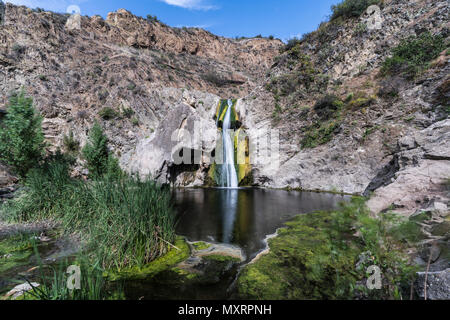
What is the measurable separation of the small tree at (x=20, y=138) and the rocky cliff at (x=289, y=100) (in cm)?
552

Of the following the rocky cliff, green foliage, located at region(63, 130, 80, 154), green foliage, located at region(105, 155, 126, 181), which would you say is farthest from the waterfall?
green foliage, located at region(63, 130, 80, 154)

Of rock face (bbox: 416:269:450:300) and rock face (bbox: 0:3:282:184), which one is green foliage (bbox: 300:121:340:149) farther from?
rock face (bbox: 416:269:450:300)

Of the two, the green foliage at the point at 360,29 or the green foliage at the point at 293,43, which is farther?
the green foliage at the point at 293,43

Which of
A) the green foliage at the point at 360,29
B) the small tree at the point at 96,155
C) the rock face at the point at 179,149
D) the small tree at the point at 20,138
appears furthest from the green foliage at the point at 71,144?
the green foliage at the point at 360,29

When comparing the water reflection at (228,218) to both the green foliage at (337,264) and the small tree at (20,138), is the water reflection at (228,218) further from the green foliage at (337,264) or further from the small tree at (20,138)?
the small tree at (20,138)

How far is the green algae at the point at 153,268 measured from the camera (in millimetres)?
3463

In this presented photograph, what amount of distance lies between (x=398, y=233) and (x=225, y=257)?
321cm

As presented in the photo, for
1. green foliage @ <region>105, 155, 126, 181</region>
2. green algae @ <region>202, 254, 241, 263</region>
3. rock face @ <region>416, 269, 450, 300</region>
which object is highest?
green foliage @ <region>105, 155, 126, 181</region>

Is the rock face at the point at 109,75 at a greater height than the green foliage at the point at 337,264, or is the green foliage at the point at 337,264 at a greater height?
the rock face at the point at 109,75

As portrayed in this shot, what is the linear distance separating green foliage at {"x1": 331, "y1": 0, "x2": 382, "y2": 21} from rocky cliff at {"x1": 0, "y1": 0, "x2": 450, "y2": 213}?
0.84 metres

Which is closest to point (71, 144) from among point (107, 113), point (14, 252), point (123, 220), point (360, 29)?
point (107, 113)

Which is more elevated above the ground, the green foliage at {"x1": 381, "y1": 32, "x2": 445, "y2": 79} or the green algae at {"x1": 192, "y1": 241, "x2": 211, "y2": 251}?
the green foliage at {"x1": 381, "y1": 32, "x2": 445, "y2": 79}

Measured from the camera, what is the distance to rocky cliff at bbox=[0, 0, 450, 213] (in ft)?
35.6

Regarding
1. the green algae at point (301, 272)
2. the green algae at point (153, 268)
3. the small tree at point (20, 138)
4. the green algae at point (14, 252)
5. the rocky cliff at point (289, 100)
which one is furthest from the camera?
the rocky cliff at point (289, 100)
